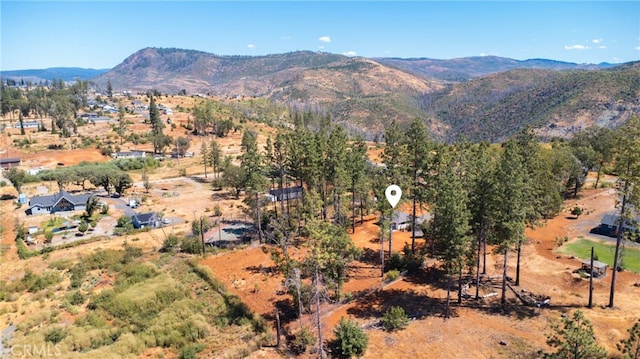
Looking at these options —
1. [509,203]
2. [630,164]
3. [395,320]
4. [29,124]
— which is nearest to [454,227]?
[509,203]

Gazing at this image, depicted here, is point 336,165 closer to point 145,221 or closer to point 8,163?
point 145,221

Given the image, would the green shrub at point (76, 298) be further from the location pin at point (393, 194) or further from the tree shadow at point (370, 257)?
the location pin at point (393, 194)

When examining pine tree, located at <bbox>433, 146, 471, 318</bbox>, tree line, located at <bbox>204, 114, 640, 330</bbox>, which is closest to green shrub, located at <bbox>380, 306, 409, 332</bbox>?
pine tree, located at <bbox>433, 146, 471, 318</bbox>

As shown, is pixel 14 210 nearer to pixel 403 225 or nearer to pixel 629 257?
pixel 403 225

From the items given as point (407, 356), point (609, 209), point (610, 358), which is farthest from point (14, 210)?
point (609, 209)

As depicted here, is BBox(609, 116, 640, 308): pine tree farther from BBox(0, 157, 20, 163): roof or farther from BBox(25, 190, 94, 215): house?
BBox(0, 157, 20, 163): roof

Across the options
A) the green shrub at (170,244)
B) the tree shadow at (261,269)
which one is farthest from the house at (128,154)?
the tree shadow at (261,269)
